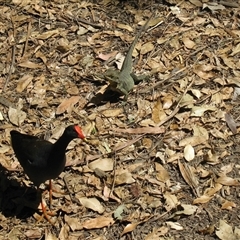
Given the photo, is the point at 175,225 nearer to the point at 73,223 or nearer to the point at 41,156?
the point at 73,223

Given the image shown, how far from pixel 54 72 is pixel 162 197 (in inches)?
70.4

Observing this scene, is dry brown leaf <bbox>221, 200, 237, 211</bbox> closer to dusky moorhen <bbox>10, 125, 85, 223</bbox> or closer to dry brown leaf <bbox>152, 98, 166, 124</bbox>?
dry brown leaf <bbox>152, 98, 166, 124</bbox>

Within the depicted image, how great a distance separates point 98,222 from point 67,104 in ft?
4.27

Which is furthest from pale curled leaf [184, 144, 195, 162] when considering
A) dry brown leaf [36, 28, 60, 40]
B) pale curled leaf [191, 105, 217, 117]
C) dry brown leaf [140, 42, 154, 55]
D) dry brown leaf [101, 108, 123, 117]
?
dry brown leaf [36, 28, 60, 40]

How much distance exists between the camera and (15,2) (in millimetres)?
6000

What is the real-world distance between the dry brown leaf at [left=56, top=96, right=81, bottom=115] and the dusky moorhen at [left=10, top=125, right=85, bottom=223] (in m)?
0.82

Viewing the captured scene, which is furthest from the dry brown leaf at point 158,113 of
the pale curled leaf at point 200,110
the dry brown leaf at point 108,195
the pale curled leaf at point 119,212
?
the pale curled leaf at point 119,212

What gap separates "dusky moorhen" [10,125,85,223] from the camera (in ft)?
12.7

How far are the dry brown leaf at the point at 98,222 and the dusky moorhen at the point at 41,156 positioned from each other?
1.53 feet

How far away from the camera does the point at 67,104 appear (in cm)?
500

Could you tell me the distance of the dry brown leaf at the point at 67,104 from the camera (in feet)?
16.3

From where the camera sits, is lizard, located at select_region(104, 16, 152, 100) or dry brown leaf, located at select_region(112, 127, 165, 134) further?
lizard, located at select_region(104, 16, 152, 100)

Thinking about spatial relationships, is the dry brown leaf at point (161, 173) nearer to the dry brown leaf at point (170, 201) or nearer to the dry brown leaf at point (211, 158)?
the dry brown leaf at point (170, 201)

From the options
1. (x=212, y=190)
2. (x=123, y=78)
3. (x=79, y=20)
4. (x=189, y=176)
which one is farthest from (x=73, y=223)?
(x=79, y=20)
